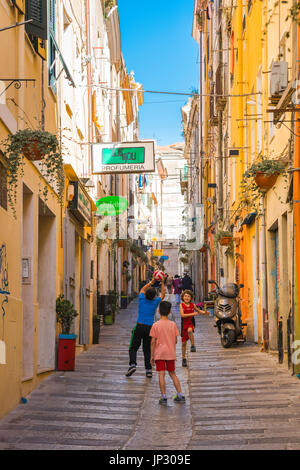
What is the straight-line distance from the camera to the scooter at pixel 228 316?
57.3ft

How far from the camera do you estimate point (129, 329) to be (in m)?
24.1

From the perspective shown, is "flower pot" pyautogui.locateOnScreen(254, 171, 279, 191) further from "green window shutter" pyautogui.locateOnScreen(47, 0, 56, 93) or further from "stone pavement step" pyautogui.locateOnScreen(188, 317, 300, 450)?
"green window shutter" pyautogui.locateOnScreen(47, 0, 56, 93)

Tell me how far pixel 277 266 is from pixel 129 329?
30.7 feet

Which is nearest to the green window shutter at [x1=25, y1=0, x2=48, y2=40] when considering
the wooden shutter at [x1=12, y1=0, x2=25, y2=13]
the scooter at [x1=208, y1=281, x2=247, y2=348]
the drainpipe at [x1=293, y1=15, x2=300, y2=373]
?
the wooden shutter at [x1=12, y1=0, x2=25, y2=13]

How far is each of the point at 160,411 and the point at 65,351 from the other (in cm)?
406

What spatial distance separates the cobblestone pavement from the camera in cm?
783

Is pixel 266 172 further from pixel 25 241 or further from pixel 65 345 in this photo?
pixel 65 345

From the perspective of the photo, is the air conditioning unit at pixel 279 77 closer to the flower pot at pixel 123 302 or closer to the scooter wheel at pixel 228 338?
the scooter wheel at pixel 228 338

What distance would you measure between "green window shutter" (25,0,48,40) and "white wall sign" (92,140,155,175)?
676 cm

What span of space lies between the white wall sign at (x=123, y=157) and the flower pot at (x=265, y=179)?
4.73m

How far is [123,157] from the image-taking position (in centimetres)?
1814

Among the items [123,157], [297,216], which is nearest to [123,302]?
[123,157]

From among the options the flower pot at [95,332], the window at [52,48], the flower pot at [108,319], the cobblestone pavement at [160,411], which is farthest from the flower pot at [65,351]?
the flower pot at [108,319]

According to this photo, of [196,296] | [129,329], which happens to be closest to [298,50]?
[129,329]
